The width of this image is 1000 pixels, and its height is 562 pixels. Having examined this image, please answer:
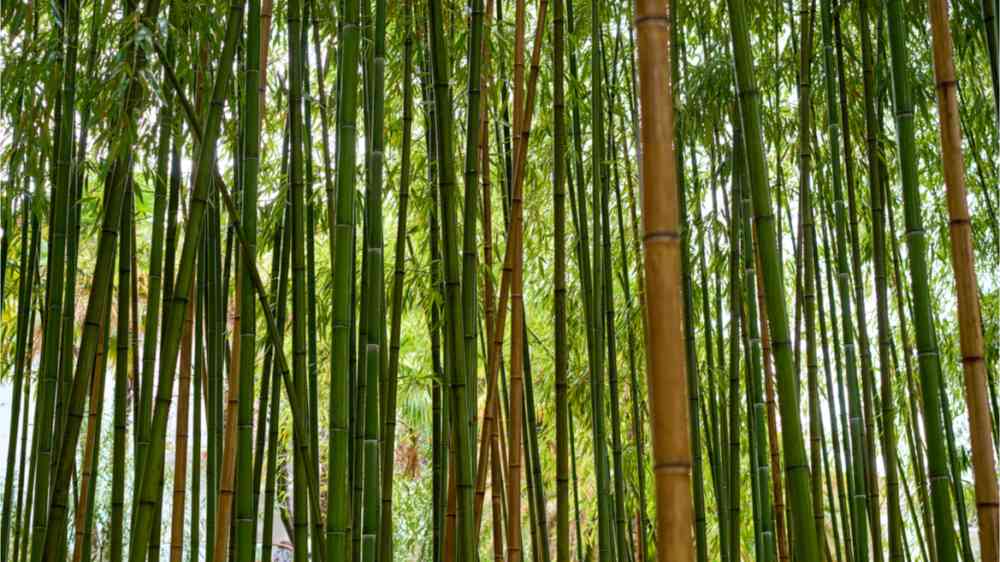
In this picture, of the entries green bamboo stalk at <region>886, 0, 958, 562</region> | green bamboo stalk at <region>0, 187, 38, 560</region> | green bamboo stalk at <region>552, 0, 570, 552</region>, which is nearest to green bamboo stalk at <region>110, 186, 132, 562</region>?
green bamboo stalk at <region>0, 187, 38, 560</region>

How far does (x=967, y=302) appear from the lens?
1337 mm

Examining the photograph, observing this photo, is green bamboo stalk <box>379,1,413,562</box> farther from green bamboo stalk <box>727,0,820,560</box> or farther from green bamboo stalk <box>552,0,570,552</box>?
green bamboo stalk <box>727,0,820,560</box>

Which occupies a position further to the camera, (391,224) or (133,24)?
(391,224)

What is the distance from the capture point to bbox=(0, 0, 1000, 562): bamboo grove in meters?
1.36

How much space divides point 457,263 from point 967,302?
90cm

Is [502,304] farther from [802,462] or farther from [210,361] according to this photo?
[802,462]

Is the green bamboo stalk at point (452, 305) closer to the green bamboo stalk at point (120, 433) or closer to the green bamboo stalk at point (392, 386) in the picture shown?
the green bamboo stalk at point (392, 386)

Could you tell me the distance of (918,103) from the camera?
3186 mm

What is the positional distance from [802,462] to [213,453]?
1.66m

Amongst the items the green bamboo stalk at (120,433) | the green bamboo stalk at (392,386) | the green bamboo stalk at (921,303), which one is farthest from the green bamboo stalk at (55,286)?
the green bamboo stalk at (921,303)

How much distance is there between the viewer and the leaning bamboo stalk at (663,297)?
950 mm

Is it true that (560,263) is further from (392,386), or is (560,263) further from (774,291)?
(774,291)

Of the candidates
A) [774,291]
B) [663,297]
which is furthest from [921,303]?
[663,297]

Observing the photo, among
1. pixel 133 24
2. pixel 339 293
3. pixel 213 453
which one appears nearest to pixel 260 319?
pixel 213 453
